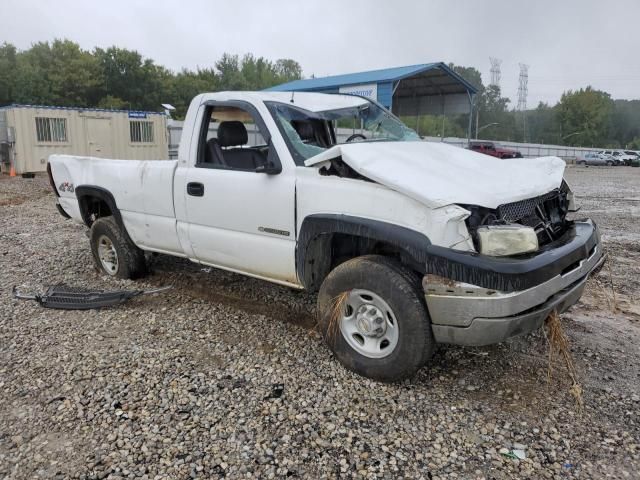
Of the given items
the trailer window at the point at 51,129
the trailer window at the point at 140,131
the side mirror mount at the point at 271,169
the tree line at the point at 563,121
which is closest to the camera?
the side mirror mount at the point at 271,169

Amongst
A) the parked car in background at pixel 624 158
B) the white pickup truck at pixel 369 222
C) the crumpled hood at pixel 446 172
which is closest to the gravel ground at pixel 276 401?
the white pickup truck at pixel 369 222

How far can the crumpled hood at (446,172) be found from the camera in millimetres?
3035

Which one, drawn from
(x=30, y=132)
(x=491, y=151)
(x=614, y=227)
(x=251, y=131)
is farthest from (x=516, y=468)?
(x=491, y=151)

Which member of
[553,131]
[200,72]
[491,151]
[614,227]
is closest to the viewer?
[614,227]

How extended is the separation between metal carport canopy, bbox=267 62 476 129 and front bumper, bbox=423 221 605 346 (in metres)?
15.8

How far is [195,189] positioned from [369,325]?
1987 millimetres

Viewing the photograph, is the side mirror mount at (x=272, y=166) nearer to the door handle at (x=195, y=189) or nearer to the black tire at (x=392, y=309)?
the door handle at (x=195, y=189)

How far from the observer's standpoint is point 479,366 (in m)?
3.66

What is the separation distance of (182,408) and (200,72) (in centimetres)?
7076

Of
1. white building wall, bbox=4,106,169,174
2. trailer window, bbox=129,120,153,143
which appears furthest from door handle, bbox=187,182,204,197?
trailer window, bbox=129,120,153,143

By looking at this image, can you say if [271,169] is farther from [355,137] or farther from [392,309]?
[392,309]

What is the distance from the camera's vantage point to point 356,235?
11.0 ft

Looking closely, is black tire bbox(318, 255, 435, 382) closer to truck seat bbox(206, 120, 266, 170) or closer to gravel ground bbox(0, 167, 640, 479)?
gravel ground bbox(0, 167, 640, 479)

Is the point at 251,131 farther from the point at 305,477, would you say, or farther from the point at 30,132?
the point at 30,132
